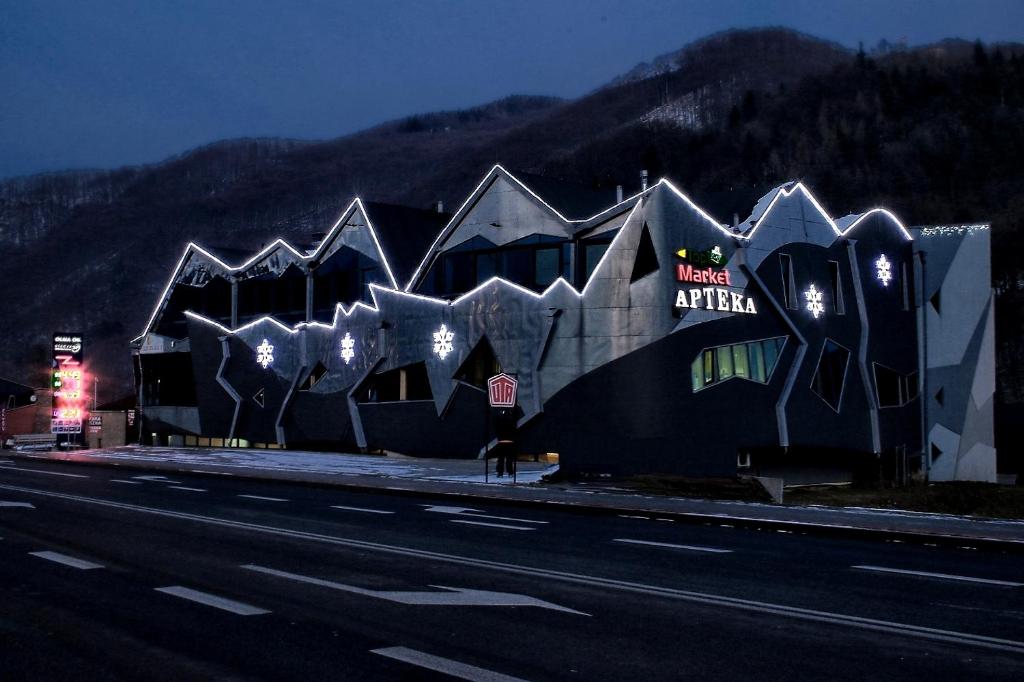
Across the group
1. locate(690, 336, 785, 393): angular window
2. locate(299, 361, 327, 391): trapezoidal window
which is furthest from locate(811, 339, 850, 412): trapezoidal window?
locate(299, 361, 327, 391): trapezoidal window

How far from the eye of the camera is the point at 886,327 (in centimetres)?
5056

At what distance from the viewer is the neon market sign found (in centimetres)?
3967

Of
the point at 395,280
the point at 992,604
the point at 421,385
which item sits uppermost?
the point at 395,280

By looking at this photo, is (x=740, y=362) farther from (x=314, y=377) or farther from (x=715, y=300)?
(x=314, y=377)

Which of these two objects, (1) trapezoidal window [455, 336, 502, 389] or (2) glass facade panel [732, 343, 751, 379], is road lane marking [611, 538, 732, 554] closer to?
(2) glass facade panel [732, 343, 751, 379]

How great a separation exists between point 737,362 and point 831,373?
7.02 meters

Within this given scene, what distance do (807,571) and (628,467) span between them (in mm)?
26633

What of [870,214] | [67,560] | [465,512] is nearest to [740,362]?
[870,214]

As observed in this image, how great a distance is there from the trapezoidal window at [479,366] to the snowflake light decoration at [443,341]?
111 centimetres

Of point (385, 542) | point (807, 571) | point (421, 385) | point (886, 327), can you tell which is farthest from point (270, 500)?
point (886, 327)

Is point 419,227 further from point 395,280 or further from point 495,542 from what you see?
point 495,542

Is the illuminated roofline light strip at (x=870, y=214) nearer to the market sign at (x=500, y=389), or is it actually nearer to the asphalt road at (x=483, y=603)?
the market sign at (x=500, y=389)

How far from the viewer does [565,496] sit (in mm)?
25266

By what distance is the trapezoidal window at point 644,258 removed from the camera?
40000mm
